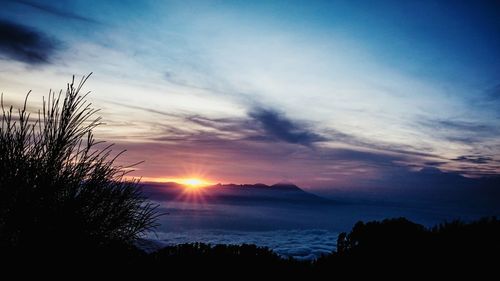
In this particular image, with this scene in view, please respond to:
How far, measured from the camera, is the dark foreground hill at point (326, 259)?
6090 millimetres

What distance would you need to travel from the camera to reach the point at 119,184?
8.50m

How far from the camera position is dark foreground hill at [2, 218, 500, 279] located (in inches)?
240

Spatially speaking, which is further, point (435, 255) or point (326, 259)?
point (326, 259)

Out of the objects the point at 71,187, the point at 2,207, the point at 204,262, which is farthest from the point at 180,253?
the point at 2,207

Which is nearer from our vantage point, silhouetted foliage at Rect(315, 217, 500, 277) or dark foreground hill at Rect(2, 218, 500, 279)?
silhouetted foliage at Rect(315, 217, 500, 277)

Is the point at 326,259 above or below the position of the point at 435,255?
below

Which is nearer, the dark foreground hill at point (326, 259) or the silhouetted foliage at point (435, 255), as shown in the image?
the silhouetted foliage at point (435, 255)

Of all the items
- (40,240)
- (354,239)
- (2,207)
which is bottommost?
(354,239)

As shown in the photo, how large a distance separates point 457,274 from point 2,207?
8337 millimetres

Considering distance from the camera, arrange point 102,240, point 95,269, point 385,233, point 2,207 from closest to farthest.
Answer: point 2,207, point 95,269, point 102,240, point 385,233

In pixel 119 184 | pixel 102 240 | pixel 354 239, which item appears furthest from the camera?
pixel 354 239

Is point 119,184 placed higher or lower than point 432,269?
higher

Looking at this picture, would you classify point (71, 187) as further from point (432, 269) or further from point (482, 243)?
point (482, 243)

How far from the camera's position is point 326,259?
8.70 m
